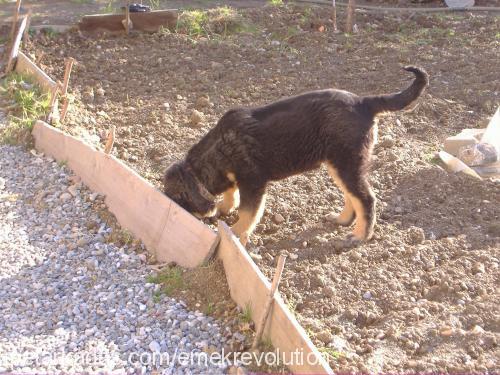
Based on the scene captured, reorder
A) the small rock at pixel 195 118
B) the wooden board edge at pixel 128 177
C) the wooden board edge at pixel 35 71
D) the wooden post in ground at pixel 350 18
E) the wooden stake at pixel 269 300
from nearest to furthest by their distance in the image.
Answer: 1. the wooden stake at pixel 269 300
2. the wooden board edge at pixel 128 177
3. the small rock at pixel 195 118
4. the wooden board edge at pixel 35 71
5. the wooden post in ground at pixel 350 18

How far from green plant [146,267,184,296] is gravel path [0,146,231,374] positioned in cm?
8

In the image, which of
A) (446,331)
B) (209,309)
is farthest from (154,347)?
(446,331)

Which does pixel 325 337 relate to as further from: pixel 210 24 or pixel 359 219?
pixel 210 24

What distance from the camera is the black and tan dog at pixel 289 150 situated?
234 inches

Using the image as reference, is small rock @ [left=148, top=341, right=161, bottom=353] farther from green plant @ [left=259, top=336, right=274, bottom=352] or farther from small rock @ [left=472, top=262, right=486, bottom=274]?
small rock @ [left=472, top=262, right=486, bottom=274]

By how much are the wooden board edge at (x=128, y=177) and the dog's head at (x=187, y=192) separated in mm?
198

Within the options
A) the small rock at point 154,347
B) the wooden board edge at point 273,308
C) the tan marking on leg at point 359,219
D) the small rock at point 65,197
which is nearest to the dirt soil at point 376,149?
the tan marking on leg at point 359,219

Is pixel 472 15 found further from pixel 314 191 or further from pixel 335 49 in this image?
pixel 314 191

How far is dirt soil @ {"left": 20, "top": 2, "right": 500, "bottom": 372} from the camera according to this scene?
4934mm

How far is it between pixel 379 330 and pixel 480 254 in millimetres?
1499

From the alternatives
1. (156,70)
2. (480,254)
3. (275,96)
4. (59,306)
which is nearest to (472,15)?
(275,96)

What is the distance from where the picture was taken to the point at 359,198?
6047 mm

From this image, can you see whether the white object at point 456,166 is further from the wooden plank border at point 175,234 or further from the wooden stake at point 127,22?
the wooden stake at point 127,22

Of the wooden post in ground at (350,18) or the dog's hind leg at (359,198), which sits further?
the wooden post in ground at (350,18)
